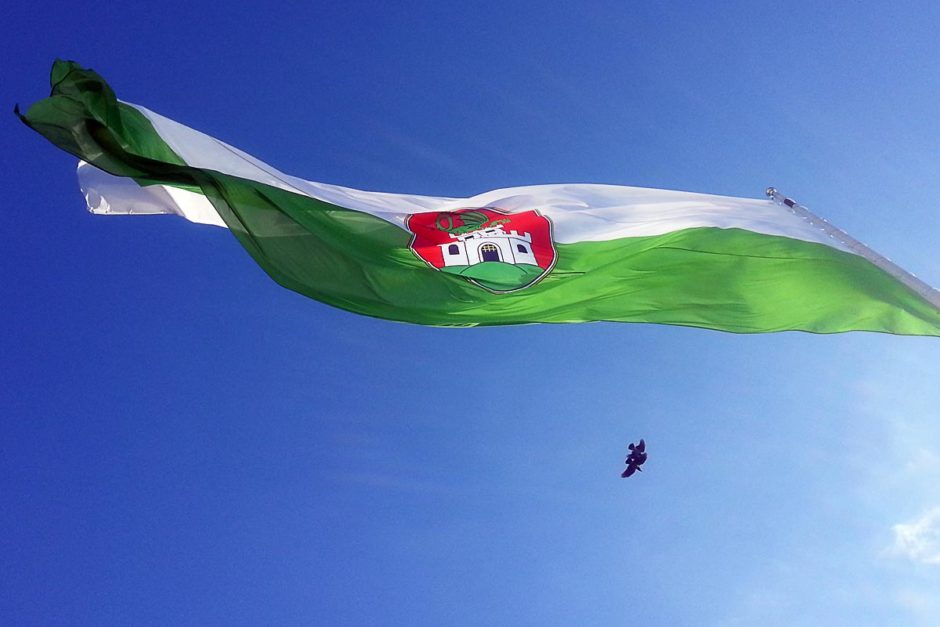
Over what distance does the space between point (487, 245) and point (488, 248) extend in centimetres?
6

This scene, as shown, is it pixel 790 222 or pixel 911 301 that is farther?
pixel 790 222

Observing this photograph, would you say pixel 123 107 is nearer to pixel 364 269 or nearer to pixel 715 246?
pixel 364 269

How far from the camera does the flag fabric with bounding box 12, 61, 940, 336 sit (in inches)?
550

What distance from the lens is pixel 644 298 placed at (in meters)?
15.2

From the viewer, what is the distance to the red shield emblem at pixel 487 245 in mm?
14820

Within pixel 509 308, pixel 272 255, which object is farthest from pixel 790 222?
pixel 272 255

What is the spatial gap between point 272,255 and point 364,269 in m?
1.31

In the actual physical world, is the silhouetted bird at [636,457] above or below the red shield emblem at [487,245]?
below

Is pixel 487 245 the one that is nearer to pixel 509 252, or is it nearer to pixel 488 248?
pixel 488 248

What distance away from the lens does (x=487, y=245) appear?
1509cm

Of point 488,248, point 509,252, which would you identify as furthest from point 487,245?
point 509,252

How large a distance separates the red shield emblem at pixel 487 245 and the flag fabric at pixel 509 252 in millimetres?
22

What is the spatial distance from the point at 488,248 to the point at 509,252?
0.32m

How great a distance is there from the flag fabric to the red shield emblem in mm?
22
